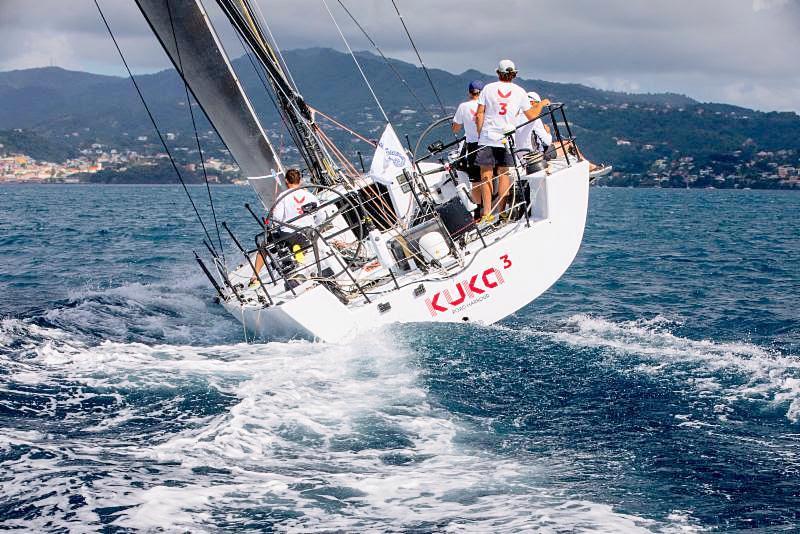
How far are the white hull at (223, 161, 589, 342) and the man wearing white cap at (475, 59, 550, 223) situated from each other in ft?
1.74

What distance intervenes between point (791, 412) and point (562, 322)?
4522 millimetres

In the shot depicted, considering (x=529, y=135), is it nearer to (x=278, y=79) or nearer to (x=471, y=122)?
(x=471, y=122)

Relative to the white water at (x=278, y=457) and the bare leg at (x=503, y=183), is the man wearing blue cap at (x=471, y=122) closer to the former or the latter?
the bare leg at (x=503, y=183)

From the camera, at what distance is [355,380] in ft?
25.1

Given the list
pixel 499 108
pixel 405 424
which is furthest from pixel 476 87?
pixel 405 424

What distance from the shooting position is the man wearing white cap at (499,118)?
32.7ft

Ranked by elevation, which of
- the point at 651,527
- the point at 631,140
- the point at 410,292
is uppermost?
the point at 631,140

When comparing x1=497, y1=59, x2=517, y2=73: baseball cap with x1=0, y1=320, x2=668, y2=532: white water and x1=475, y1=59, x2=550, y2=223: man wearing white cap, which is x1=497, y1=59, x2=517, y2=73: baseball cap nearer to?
x1=475, y1=59, x2=550, y2=223: man wearing white cap

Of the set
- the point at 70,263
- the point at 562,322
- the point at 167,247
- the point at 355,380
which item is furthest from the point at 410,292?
the point at 167,247

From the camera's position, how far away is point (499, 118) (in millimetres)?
10094

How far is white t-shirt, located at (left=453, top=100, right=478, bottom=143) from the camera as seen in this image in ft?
33.8

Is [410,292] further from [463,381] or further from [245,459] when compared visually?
[245,459]

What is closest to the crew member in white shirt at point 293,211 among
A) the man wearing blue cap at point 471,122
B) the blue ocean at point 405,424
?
the blue ocean at point 405,424

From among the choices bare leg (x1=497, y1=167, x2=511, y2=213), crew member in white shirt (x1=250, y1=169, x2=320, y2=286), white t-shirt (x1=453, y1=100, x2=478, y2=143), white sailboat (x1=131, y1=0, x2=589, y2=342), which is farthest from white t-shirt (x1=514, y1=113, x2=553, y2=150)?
crew member in white shirt (x1=250, y1=169, x2=320, y2=286)
